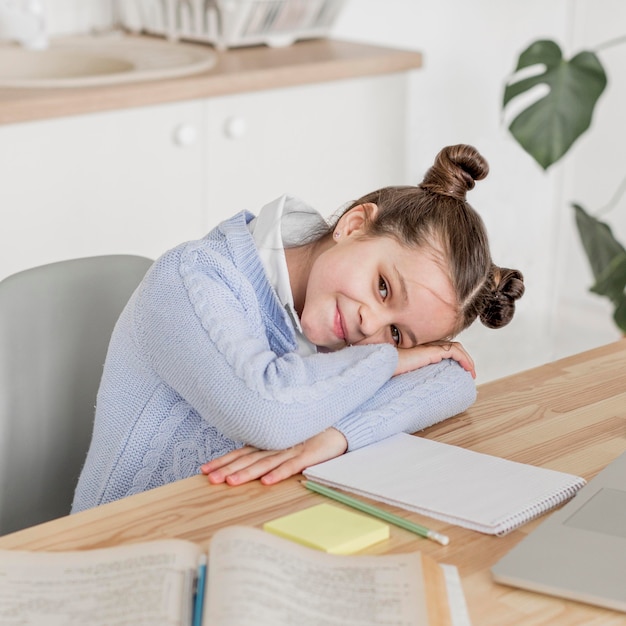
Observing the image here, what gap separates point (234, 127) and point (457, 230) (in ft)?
3.74

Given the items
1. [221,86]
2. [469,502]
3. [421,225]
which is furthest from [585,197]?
[469,502]

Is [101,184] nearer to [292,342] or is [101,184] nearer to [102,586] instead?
[292,342]

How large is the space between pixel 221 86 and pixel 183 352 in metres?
1.22

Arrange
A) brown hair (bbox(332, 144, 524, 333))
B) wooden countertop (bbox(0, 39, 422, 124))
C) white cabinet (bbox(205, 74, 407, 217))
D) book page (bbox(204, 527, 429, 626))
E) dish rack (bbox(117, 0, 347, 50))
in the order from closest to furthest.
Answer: book page (bbox(204, 527, 429, 626)), brown hair (bbox(332, 144, 524, 333)), wooden countertop (bbox(0, 39, 422, 124)), white cabinet (bbox(205, 74, 407, 217)), dish rack (bbox(117, 0, 347, 50))

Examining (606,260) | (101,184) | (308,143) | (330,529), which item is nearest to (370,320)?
(330,529)

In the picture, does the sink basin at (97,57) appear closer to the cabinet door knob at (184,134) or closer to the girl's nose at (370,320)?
the cabinet door knob at (184,134)

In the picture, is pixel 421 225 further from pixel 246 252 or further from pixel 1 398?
pixel 1 398

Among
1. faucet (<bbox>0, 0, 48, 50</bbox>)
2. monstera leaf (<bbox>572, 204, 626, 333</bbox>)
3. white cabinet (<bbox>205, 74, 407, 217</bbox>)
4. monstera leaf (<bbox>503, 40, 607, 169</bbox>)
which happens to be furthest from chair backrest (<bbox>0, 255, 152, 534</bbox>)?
monstera leaf (<bbox>572, 204, 626, 333</bbox>)

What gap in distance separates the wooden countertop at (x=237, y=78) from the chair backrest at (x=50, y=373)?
665 millimetres

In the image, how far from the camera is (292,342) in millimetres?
1278

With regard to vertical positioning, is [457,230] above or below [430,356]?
above

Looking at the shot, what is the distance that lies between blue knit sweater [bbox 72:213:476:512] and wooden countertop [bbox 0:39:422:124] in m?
0.85

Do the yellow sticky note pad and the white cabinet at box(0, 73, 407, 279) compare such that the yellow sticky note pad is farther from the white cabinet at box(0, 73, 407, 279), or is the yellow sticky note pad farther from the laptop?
the white cabinet at box(0, 73, 407, 279)

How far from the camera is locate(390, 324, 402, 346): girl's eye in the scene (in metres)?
1.32
